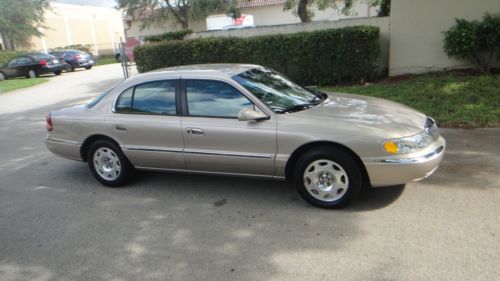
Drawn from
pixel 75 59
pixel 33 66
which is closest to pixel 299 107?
pixel 33 66

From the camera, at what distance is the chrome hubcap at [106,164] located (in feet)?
17.7

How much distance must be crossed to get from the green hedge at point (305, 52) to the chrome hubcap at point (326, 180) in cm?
717

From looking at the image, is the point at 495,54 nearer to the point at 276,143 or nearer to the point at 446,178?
the point at 446,178

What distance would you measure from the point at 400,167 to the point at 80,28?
5131 cm

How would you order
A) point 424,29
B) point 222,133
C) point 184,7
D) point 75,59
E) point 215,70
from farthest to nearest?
point 184,7 → point 75,59 → point 424,29 → point 215,70 → point 222,133

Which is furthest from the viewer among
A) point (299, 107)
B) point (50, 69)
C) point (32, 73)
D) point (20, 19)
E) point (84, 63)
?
point (20, 19)

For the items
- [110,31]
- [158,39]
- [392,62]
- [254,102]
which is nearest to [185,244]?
[254,102]

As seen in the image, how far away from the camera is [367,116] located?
4.42 meters

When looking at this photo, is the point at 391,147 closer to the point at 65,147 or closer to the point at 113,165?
the point at 113,165

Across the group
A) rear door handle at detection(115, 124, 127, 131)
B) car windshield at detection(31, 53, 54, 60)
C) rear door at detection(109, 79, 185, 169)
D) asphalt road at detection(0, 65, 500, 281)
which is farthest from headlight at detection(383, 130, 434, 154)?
car windshield at detection(31, 53, 54, 60)

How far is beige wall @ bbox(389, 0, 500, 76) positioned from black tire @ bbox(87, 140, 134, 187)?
8108 millimetres

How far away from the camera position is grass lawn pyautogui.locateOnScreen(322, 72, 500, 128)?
7270 mm

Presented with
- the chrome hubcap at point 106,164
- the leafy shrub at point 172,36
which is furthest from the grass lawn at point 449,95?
the leafy shrub at point 172,36

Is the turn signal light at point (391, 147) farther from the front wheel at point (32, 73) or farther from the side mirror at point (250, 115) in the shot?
the front wheel at point (32, 73)
